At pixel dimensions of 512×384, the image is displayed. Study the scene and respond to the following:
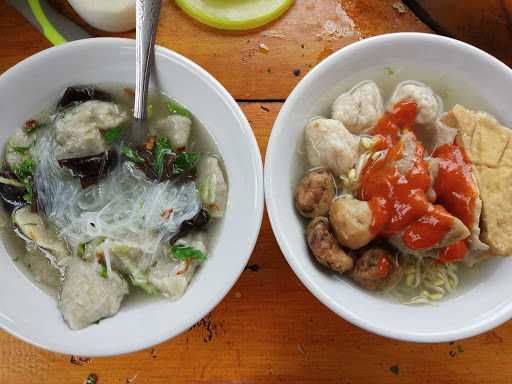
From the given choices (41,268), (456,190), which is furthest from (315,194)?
(41,268)

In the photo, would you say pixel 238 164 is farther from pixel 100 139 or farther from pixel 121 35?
pixel 121 35

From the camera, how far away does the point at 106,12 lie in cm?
165

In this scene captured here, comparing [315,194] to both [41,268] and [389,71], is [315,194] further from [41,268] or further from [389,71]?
[41,268]

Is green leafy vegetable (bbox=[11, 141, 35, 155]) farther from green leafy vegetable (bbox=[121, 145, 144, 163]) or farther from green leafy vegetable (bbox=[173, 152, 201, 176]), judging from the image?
green leafy vegetable (bbox=[173, 152, 201, 176])

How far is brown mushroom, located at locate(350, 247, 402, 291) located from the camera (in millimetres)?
1407

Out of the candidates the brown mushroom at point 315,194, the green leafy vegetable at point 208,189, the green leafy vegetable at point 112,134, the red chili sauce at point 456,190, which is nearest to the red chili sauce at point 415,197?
the red chili sauce at point 456,190

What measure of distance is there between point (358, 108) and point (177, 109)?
0.59 metres

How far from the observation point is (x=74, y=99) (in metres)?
1.53

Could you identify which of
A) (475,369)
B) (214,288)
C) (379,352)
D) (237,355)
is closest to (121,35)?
(214,288)

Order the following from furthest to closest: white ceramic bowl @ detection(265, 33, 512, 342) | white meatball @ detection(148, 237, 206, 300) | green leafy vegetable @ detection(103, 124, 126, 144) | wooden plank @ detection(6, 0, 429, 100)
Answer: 1. wooden plank @ detection(6, 0, 429, 100)
2. green leafy vegetable @ detection(103, 124, 126, 144)
3. white meatball @ detection(148, 237, 206, 300)
4. white ceramic bowl @ detection(265, 33, 512, 342)

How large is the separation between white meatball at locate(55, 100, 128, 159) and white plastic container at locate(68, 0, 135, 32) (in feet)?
1.14

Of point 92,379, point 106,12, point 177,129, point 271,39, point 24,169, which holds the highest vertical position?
point 106,12

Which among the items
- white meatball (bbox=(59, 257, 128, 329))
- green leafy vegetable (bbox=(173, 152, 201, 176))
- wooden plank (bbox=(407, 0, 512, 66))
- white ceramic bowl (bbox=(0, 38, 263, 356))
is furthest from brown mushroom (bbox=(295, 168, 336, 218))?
wooden plank (bbox=(407, 0, 512, 66))

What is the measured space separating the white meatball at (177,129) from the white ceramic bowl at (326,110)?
1.07ft
